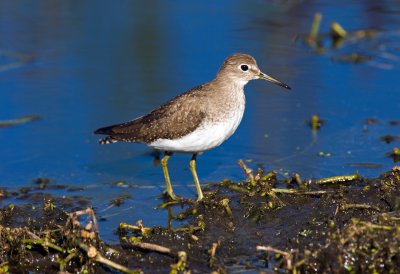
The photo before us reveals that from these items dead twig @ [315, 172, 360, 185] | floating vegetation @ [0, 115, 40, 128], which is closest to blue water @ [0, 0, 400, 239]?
floating vegetation @ [0, 115, 40, 128]

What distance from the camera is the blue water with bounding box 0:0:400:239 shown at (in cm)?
923

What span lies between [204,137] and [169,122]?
1.40 feet

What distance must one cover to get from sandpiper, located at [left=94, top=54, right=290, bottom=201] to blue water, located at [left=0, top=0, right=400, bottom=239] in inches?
22.3

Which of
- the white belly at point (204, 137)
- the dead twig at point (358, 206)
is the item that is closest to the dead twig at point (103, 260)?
the dead twig at point (358, 206)

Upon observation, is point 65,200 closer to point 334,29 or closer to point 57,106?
point 57,106

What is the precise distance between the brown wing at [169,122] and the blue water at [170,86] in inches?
22.4

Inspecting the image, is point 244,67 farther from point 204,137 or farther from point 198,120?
point 204,137

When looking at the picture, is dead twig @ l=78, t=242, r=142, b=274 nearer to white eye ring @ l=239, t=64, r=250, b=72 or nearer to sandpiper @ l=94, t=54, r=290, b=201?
sandpiper @ l=94, t=54, r=290, b=201

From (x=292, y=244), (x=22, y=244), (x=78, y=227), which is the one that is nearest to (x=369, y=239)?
(x=292, y=244)

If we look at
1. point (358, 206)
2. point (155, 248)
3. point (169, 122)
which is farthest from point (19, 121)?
point (358, 206)

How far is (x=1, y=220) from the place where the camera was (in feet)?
25.1

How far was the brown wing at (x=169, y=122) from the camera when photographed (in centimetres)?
825

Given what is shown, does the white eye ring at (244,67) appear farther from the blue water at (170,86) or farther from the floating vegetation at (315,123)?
the floating vegetation at (315,123)

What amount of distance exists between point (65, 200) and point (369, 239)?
10.9 ft
